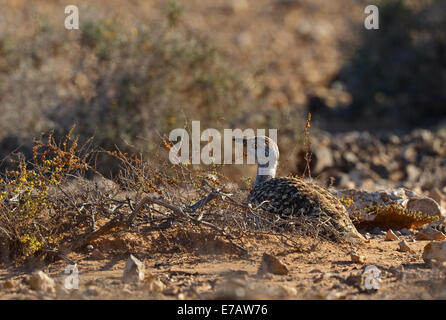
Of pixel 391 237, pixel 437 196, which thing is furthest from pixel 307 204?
pixel 437 196

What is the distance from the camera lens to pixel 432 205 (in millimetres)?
6762

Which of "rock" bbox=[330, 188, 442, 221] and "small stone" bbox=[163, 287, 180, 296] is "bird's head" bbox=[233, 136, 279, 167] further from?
"small stone" bbox=[163, 287, 180, 296]

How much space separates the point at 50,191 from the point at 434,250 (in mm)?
3230

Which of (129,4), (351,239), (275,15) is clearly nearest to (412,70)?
(275,15)

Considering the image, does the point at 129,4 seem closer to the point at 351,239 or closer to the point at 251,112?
the point at 251,112

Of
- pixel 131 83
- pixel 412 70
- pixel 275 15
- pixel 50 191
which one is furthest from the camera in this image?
pixel 275 15

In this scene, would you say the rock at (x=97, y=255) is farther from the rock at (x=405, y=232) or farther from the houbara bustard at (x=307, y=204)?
the rock at (x=405, y=232)

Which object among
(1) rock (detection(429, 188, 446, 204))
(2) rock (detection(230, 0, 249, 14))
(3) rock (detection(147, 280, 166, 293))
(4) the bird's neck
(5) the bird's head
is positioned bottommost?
(1) rock (detection(429, 188, 446, 204))

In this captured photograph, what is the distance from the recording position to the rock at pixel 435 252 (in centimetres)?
489

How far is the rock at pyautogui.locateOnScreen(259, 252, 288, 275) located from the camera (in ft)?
15.3

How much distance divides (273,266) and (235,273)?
0.90 feet

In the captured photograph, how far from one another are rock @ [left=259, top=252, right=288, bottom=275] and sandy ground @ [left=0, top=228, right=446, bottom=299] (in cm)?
5

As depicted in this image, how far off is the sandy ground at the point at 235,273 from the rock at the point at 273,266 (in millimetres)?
45

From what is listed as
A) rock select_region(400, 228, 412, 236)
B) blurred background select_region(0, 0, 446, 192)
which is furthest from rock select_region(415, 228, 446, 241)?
blurred background select_region(0, 0, 446, 192)
